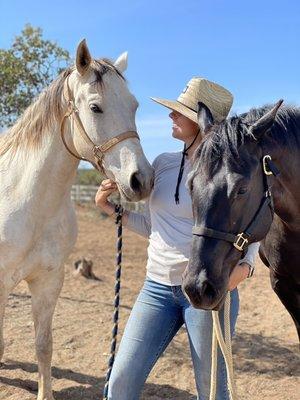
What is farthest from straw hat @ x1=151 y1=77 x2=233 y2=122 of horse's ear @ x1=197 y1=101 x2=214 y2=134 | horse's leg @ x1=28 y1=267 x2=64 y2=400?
horse's leg @ x1=28 y1=267 x2=64 y2=400

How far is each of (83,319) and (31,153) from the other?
9.97ft

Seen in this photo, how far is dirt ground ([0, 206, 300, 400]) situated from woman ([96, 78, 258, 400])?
1.72 metres

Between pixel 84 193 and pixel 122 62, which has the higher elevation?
pixel 84 193

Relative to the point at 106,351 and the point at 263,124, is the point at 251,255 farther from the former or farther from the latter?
the point at 106,351

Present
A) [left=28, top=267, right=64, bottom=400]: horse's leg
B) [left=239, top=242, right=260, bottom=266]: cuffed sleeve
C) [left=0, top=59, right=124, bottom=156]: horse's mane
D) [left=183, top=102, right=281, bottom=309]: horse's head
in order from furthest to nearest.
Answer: [left=28, top=267, right=64, bottom=400]: horse's leg < [left=0, top=59, right=124, bottom=156]: horse's mane < [left=239, top=242, right=260, bottom=266]: cuffed sleeve < [left=183, top=102, right=281, bottom=309]: horse's head

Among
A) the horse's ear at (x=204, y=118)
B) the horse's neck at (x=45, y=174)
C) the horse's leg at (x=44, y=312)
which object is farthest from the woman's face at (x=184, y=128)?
the horse's leg at (x=44, y=312)

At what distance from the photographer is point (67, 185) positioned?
3.23 metres

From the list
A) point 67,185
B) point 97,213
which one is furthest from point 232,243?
point 97,213

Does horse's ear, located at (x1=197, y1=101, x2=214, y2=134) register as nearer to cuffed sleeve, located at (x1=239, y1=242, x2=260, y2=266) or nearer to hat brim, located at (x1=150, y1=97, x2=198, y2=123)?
hat brim, located at (x1=150, y1=97, x2=198, y2=123)

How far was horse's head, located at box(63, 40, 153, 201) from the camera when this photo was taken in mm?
2623

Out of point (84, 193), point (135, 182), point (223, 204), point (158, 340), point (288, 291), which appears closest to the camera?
point (223, 204)

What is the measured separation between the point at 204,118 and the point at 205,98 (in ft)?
0.96

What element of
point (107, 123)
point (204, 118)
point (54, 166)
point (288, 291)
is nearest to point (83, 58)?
point (107, 123)

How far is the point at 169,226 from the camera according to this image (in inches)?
96.2
